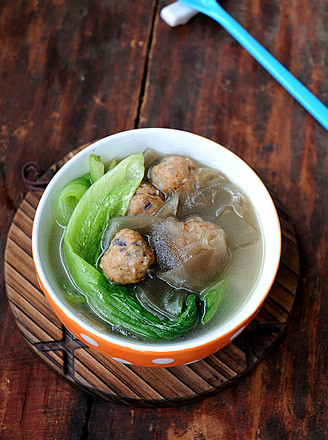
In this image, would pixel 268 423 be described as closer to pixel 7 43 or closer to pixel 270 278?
pixel 270 278

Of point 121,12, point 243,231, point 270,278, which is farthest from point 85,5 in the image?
point 270,278

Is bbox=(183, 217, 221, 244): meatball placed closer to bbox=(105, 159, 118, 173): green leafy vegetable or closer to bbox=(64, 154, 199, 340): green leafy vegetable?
bbox=(64, 154, 199, 340): green leafy vegetable

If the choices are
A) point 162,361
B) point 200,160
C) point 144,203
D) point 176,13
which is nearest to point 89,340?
point 162,361

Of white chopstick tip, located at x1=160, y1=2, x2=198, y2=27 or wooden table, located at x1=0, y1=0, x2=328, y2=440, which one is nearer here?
wooden table, located at x1=0, y1=0, x2=328, y2=440

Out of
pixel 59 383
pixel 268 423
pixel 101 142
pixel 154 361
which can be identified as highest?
pixel 101 142

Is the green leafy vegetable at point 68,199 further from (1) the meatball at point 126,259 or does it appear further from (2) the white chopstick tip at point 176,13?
(2) the white chopstick tip at point 176,13

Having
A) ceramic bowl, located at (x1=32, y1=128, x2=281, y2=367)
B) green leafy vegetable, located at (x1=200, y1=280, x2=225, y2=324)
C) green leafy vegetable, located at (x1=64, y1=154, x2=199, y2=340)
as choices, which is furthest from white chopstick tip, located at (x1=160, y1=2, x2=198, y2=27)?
green leafy vegetable, located at (x1=200, y1=280, x2=225, y2=324)

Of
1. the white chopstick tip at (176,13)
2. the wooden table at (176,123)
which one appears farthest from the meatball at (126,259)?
the white chopstick tip at (176,13)
